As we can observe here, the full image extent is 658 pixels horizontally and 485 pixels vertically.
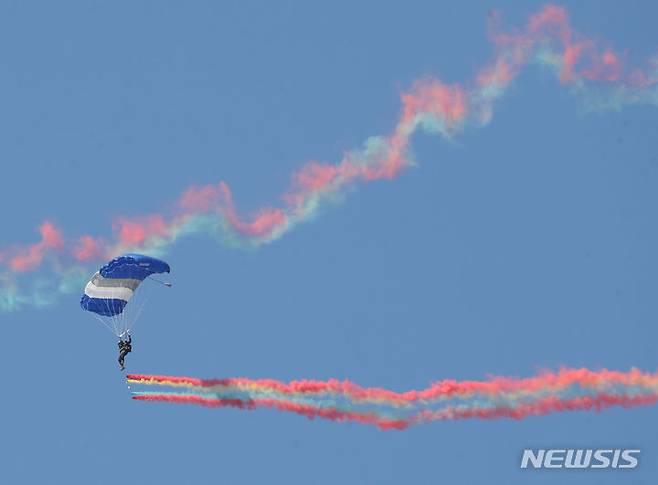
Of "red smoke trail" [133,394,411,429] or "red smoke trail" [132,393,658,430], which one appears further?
"red smoke trail" [133,394,411,429]

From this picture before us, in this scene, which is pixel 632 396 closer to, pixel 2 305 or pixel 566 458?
pixel 566 458

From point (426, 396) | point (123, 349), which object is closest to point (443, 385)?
point (426, 396)

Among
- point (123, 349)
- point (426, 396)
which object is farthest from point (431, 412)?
point (123, 349)

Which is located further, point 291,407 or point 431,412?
point 291,407

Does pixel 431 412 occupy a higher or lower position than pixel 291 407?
lower

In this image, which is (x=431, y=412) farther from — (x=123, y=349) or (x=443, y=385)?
(x=123, y=349)

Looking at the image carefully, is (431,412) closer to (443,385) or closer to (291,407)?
(443,385)

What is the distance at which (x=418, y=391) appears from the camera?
3369cm

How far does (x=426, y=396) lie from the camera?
1325 inches

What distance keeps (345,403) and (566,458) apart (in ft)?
20.8

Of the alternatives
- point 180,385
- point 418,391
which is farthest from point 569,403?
point 180,385

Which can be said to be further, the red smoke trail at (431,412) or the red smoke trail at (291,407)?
the red smoke trail at (291,407)

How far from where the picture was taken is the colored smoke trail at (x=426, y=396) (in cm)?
3225

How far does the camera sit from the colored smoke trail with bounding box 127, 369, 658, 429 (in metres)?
32.2
